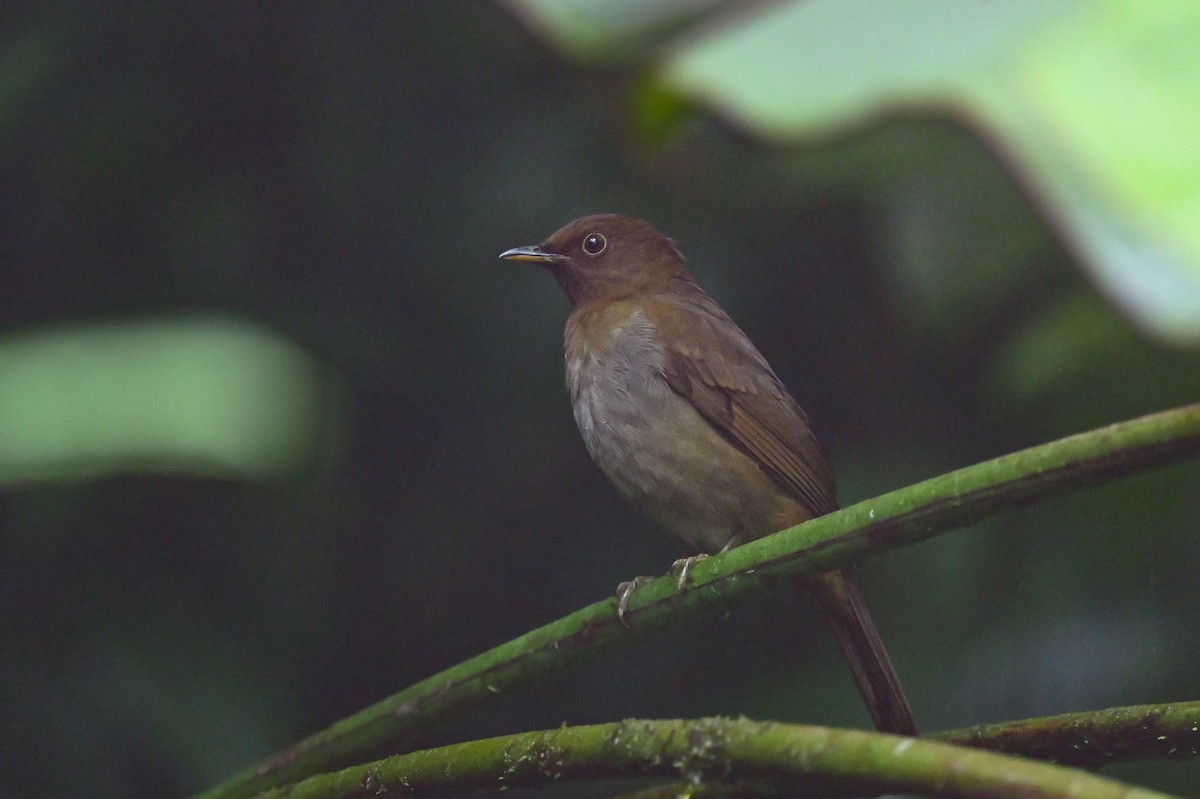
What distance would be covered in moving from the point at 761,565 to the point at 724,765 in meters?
0.41

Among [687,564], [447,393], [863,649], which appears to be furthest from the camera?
[447,393]

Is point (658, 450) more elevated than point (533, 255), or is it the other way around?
point (533, 255)

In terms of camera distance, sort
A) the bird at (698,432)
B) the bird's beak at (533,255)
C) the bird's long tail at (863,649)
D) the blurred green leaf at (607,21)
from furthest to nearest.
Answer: the bird's beak at (533,255)
the bird at (698,432)
the bird's long tail at (863,649)
the blurred green leaf at (607,21)

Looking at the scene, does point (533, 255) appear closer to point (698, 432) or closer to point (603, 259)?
point (603, 259)

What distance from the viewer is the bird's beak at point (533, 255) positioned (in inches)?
151

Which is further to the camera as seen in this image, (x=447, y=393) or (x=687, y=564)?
(x=447, y=393)

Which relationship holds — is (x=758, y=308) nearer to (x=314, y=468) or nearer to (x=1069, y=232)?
(x=314, y=468)

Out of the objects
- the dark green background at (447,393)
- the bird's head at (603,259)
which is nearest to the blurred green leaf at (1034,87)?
the bird's head at (603,259)

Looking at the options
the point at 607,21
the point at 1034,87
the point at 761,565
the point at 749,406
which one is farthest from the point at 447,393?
the point at 1034,87

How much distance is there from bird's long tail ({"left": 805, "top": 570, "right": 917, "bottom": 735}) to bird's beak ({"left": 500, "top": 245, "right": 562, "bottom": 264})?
1.23 meters

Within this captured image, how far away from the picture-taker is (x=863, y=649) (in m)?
3.44

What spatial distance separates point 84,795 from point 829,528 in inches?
145

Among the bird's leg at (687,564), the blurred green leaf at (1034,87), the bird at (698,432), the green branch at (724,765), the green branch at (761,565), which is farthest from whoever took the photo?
the bird at (698,432)

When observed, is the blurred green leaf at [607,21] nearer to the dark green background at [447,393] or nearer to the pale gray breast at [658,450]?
the pale gray breast at [658,450]
